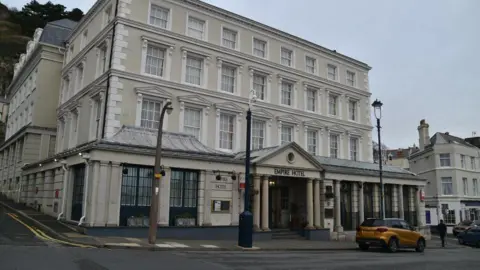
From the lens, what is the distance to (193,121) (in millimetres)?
26078

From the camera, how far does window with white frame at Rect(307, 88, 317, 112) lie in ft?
108

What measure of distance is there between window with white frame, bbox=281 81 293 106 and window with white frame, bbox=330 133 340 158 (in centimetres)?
521

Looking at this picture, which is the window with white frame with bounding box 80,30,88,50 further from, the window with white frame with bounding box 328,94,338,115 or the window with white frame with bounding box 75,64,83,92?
the window with white frame with bounding box 328,94,338,115

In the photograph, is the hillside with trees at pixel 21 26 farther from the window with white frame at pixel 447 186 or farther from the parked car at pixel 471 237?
the parked car at pixel 471 237

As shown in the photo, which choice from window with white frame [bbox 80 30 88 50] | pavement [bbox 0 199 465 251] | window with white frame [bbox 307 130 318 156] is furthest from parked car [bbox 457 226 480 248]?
window with white frame [bbox 80 30 88 50]

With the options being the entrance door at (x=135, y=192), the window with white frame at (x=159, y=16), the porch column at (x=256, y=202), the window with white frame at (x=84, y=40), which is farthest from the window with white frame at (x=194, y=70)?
the window with white frame at (x=84, y=40)

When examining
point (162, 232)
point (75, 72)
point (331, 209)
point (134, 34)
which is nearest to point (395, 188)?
point (331, 209)

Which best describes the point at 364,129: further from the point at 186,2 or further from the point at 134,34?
the point at 134,34

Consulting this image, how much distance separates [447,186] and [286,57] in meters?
29.8

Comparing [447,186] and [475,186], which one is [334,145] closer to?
[447,186]

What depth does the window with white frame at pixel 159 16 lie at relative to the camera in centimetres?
2545

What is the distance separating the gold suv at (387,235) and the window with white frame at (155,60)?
1466 cm

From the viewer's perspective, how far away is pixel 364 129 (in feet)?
120

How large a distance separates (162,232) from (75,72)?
16491mm
